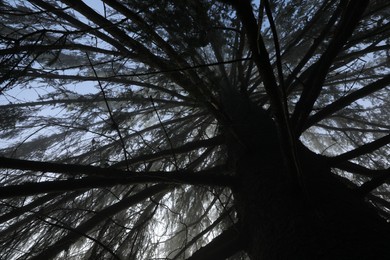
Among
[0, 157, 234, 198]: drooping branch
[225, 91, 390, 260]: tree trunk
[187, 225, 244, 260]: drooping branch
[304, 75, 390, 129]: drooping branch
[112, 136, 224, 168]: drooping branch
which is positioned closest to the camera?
[225, 91, 390, 260]: tree trunk

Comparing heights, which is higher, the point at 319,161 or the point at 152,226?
the point at 152,226

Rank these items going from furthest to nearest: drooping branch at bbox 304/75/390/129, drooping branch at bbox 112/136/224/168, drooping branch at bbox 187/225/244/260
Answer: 1. drooping branch at bbox 112/136/224/168
2. drooping branch at bbox 304/75/390/129
3. drooping branch at bbox 187/225/244/260

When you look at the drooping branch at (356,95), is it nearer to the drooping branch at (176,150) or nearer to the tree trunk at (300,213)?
the tree trunk at (300,213)

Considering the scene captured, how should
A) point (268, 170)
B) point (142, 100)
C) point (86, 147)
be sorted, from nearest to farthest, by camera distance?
point (268, 170) → point (142, 100) → point (86, 147)

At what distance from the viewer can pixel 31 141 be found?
5.70 metres

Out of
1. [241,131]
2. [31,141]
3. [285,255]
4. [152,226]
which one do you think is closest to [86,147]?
[152,226]

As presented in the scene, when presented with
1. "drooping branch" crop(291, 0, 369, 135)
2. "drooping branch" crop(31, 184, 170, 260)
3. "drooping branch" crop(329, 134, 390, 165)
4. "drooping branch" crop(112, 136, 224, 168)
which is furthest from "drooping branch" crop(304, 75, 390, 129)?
"drooping branch" crop(31, 184, 170, 260)

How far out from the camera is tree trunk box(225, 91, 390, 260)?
1156mm

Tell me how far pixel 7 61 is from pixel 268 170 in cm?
186

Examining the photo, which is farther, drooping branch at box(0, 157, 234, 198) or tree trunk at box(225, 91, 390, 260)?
drooping branch at box(0, 157, 234, 198)

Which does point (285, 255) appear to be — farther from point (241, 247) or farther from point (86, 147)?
point (86, 147)

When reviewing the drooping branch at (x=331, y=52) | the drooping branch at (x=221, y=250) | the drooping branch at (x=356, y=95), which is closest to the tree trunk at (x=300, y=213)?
the drooping branch at (x=221, y=250)

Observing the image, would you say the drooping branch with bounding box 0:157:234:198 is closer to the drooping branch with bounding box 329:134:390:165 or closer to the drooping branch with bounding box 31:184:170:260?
the drooping branch with bounding box 31:184:170:260

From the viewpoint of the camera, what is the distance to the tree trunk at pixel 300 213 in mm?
1156
